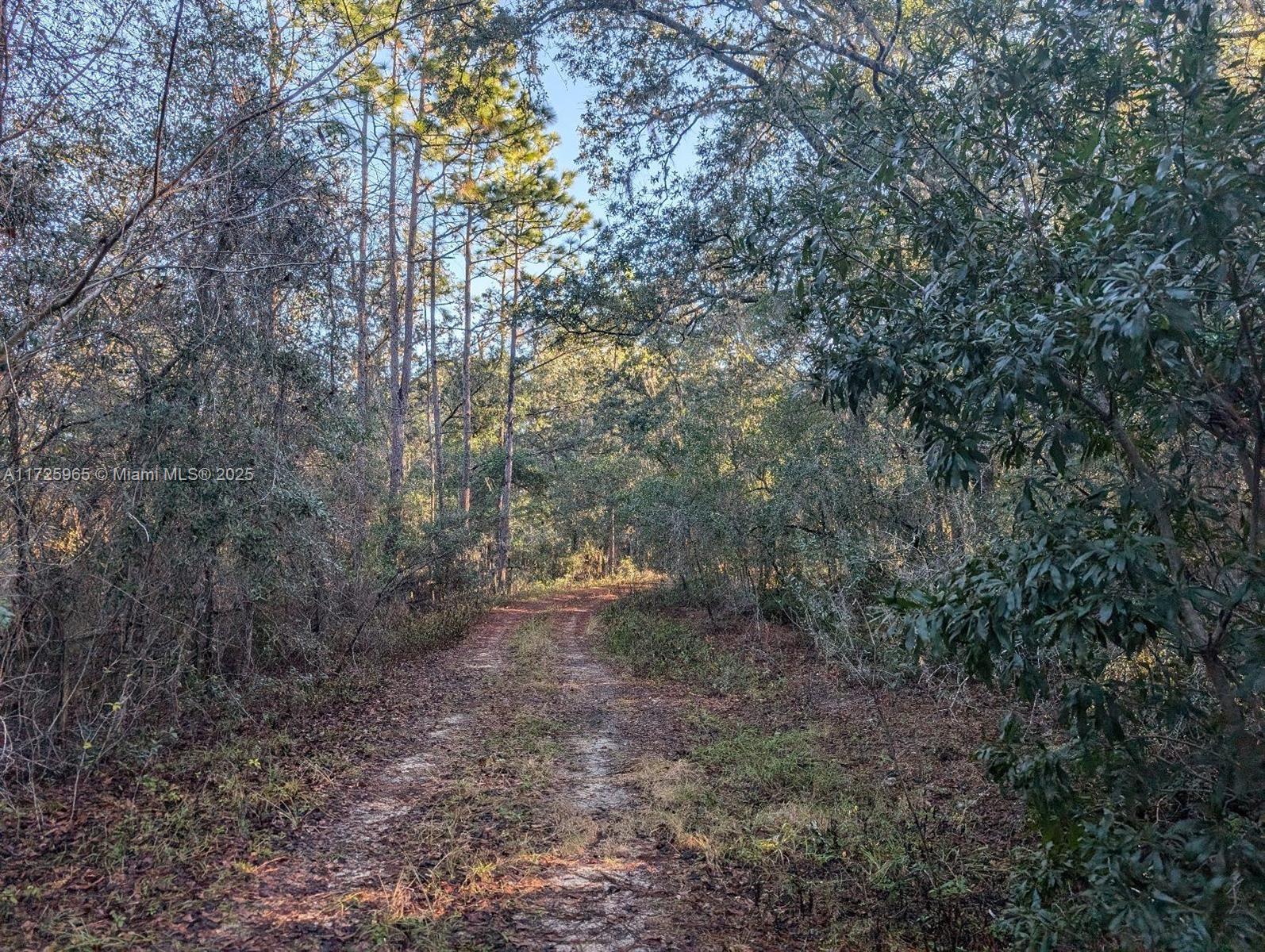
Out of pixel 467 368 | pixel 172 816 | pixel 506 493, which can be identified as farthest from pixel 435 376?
pixel 172 816

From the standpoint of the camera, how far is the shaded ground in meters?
3.74

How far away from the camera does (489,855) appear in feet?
15.2

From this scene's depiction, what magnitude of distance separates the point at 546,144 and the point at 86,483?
45.4 feet

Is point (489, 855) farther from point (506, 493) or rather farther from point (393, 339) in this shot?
point (506, 493)

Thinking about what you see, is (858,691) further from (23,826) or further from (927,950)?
(23,826)

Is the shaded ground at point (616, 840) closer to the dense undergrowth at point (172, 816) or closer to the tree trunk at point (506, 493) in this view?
the dense undergrowth at point (172, 816)

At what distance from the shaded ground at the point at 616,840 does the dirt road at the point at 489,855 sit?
0.6 inches

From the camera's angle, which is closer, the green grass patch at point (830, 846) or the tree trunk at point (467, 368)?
the green grass patch at point (830, 846)

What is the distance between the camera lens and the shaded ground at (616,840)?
374cm

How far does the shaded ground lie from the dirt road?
16 millimetres

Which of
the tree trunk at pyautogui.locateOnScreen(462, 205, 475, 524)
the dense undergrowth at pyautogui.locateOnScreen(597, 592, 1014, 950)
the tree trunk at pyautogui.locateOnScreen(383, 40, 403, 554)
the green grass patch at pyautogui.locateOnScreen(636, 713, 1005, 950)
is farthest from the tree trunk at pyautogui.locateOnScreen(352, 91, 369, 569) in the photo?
the tree trunk at pyautogui.locateOnScreen(462, 205, 475, 524)

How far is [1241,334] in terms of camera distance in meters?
2.61

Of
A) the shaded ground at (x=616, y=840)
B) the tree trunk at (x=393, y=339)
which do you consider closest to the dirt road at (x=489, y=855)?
the shaded ground at (x=616, y=840)

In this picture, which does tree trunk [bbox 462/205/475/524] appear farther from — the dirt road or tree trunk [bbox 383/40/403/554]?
the dirt road
